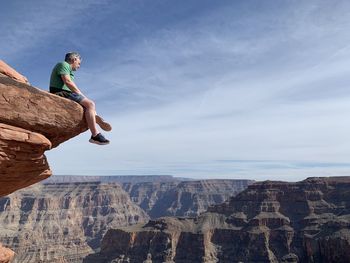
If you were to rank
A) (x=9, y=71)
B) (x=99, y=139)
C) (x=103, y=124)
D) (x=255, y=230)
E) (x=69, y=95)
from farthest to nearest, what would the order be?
1. (x=255, y=230)
2. (x=103, y=124)
3. (x=9, y=71)
4. (x=69, y=95)
5. (x=99, y=139)

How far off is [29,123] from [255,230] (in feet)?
464

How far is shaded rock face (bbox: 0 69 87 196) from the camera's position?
43.6 feet

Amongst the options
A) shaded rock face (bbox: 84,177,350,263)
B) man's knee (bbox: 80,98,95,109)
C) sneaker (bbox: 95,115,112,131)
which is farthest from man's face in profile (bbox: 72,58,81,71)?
shaded rock face (bbox: 84,177,350,263)

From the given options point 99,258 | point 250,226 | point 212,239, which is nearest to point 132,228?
point 99,258

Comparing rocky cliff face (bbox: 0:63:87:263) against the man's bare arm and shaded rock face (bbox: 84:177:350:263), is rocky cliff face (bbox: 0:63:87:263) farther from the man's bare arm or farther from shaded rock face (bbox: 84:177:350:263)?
shaded rock face (bbox: 84:177:350:263)

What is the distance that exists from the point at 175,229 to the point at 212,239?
14.5 meters

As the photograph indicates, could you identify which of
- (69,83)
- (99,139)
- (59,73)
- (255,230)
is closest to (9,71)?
(59,73)

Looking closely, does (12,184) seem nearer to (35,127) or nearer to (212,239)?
(35,127)

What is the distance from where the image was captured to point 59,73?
13672mm

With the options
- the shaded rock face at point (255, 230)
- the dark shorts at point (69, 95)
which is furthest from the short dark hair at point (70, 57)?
the shaded rock face at point (255, 230)

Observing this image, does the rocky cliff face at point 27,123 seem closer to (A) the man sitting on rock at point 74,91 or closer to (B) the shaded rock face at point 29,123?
(B) the shaded rock face at point 29,123

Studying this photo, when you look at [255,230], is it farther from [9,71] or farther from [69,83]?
[69,83]

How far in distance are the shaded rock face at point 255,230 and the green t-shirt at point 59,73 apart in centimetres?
12137

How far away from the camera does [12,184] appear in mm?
15969
